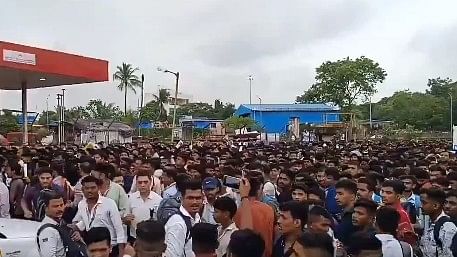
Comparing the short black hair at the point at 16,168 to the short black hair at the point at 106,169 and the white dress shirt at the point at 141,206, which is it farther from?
the white dress shirt at the point at 141,206

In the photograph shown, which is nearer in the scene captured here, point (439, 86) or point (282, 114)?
point (282, 114)

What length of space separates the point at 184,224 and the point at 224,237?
0.45 metres

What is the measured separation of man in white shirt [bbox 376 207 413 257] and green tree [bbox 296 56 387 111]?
187 feet

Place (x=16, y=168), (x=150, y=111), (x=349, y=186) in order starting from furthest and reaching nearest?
(x=150, y=111)
(x=16, y=168)
(x=349, y=186)

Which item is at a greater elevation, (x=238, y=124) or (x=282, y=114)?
(x=282, y=114)

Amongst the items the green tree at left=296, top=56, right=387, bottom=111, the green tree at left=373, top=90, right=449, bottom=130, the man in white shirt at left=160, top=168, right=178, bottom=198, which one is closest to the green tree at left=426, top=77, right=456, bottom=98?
the green tree at left=373, top=90, right=449, bottom=130

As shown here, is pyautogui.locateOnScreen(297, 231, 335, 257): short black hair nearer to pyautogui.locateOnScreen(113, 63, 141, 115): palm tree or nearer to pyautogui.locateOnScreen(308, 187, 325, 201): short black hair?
pyautogui.locateOnScreen(308, 187, 325, 201): short black hair

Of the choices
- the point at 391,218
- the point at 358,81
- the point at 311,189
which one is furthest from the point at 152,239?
the point at 358,81

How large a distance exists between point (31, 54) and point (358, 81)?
1718 inches

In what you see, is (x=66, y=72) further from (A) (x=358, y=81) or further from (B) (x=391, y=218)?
(A) (x=358, y=81)

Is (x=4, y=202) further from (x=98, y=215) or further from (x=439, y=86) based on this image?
(x=439, y=86)

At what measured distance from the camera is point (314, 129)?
52531 mm

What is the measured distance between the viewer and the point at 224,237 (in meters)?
5.79

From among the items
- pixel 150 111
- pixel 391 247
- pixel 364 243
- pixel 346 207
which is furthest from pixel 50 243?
pixel 150 111
